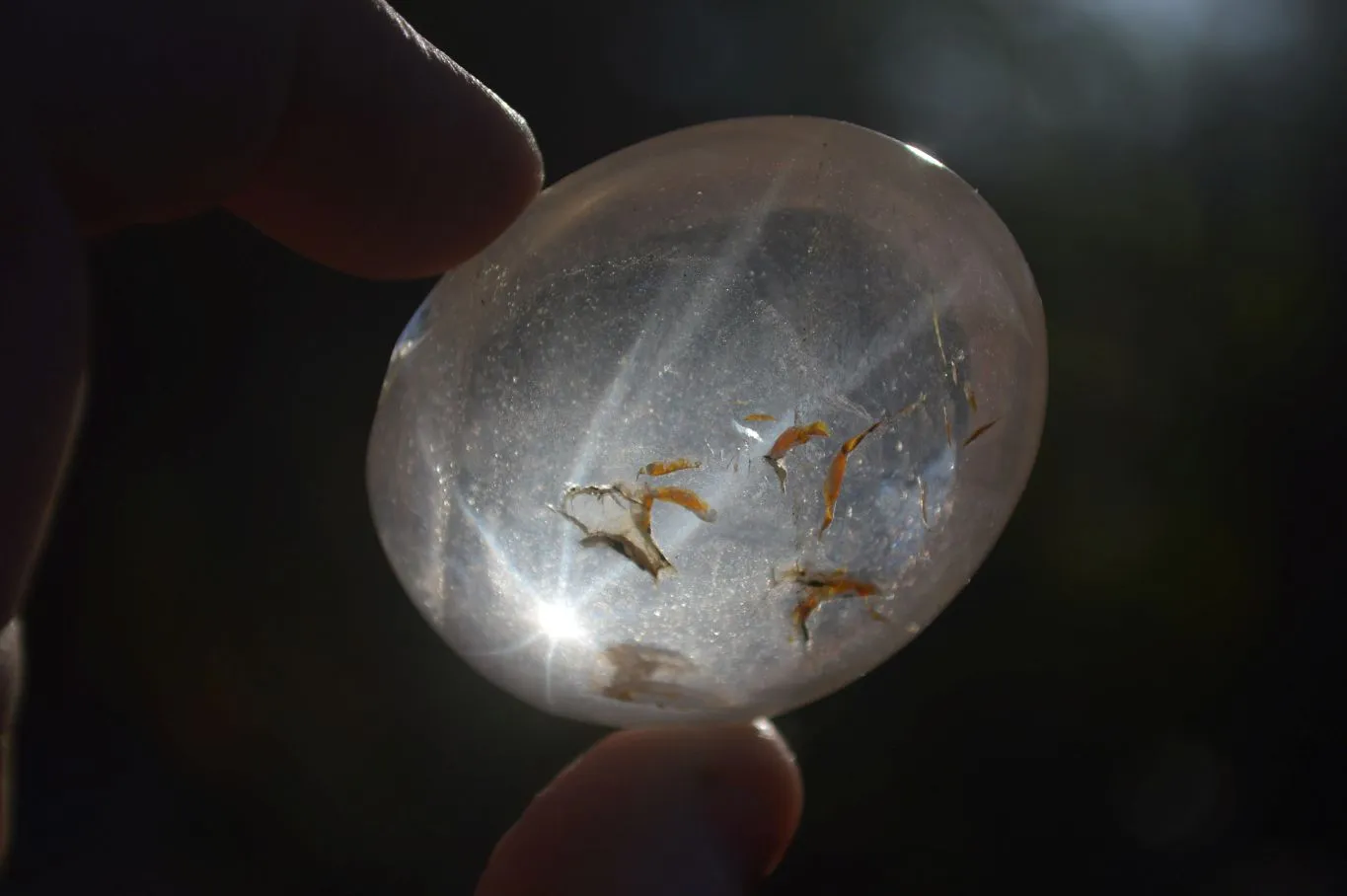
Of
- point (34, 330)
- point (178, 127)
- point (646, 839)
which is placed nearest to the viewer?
point (34, 330)

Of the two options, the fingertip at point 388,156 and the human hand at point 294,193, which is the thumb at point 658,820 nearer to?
the human hand at point 294,193

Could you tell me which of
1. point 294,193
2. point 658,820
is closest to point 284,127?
point 294,193

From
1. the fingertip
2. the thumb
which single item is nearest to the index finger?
the fingertip

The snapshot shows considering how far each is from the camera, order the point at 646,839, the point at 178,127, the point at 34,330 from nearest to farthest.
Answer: the point at 34,330
the point at 178,127
the point at 646,839

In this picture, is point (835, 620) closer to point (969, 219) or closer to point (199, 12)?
point (969, 219)

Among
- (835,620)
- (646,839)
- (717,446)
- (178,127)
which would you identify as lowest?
(646,839)

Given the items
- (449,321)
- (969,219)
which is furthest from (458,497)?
(969,219)

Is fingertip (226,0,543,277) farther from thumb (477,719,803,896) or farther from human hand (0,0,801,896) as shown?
thumb (477,719,803,896)

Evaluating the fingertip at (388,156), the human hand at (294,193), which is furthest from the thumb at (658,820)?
the fingertip at (388,156)
